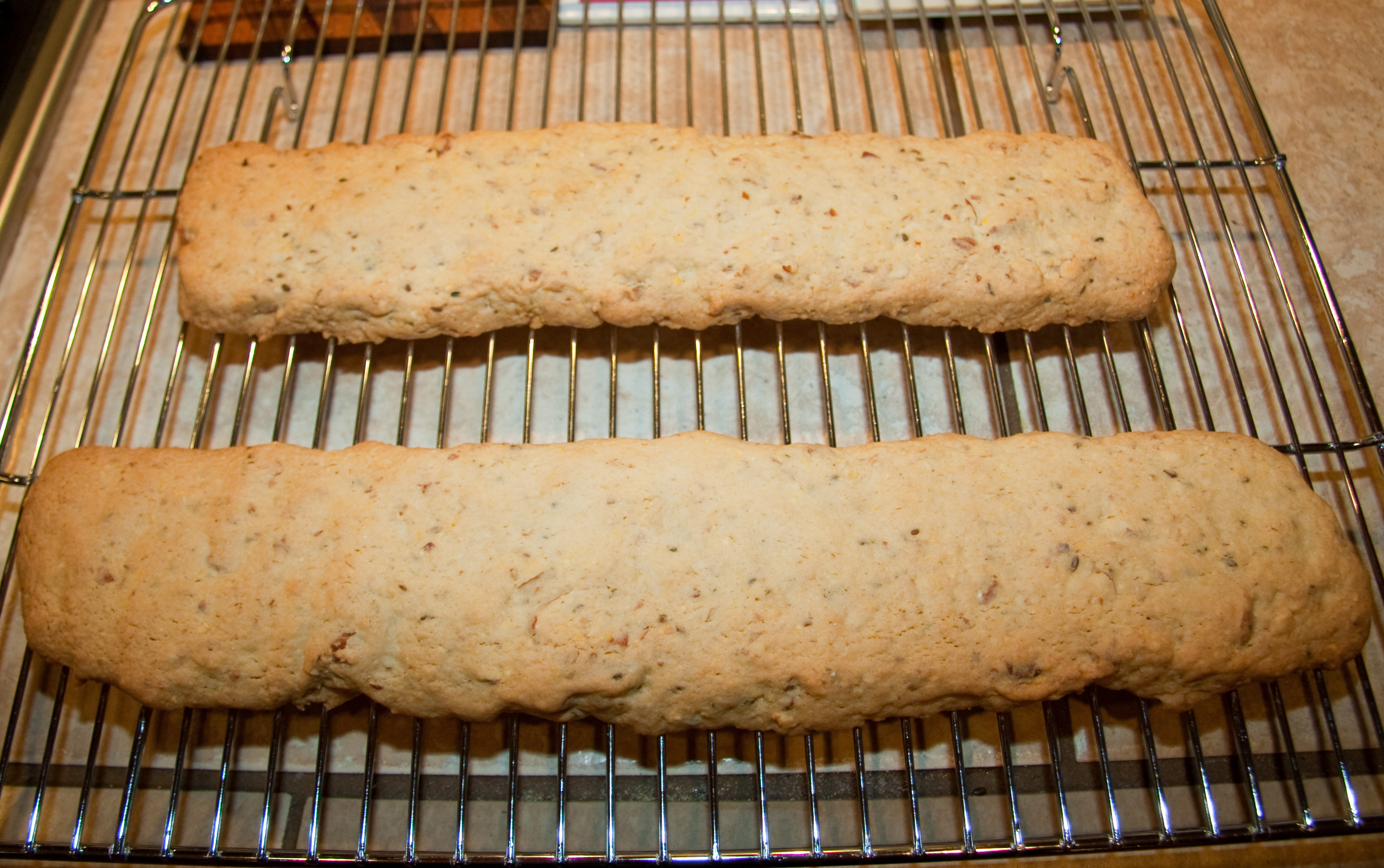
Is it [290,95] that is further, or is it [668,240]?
[290,95]

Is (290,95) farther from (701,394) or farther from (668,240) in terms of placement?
(701,394)

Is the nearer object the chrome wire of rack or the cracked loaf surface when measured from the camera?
the cracked loaf surface

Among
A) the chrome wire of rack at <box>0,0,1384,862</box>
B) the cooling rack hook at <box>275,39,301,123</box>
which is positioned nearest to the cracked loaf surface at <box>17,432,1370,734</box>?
the chrome wire of rack at <box>0,0,1384,862</box>

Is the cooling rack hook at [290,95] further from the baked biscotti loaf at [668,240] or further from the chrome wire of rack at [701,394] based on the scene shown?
the baked biscotti loaf at [668,240]

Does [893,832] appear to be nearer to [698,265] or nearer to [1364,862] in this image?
[1364,862]

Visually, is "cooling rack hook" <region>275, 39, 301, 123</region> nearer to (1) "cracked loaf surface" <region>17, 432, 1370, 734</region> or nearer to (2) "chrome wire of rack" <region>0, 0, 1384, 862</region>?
(2) "chrome wire of rack" <region>0, 0, 1384, 862</region>

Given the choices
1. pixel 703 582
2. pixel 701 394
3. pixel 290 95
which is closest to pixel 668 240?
pixel 701 394

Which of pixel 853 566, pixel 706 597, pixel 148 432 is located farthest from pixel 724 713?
pixel 148 432

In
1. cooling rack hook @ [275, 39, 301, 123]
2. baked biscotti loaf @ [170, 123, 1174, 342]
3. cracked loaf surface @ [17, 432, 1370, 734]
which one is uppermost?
cooling rack hook @ [275, 39, 301, 123]
